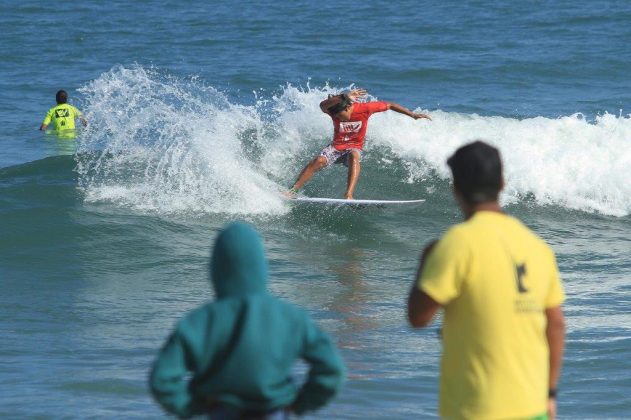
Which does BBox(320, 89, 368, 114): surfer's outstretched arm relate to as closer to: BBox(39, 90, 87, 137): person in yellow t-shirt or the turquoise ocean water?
the turquoise ocean water

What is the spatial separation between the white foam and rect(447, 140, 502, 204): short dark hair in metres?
9.44

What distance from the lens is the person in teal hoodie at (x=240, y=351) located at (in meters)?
3.02

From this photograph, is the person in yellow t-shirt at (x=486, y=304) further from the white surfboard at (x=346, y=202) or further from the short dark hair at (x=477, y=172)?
the white surfboard at (x=346, y=202)

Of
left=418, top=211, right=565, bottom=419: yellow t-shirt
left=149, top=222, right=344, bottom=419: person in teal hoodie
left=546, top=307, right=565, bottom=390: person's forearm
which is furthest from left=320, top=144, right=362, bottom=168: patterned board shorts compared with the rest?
left=149, top=222, right=344, bottom=419: person in teal hoodie

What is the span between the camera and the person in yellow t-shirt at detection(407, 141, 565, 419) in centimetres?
319

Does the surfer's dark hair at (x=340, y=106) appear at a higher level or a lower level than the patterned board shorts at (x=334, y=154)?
higher

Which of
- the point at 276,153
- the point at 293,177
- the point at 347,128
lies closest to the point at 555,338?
→ the point at 347,128

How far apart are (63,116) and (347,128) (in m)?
7.45

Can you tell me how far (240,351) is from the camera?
3041mm

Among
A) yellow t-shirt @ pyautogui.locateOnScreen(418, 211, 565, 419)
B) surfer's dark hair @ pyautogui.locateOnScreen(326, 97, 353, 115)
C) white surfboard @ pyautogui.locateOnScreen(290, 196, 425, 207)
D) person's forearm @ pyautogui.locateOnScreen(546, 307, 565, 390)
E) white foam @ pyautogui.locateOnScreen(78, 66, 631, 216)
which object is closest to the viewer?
yellow t-shirt @ pyautogui.locateOnScreen(418, 211, 565, 419)

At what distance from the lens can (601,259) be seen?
11.2 metres

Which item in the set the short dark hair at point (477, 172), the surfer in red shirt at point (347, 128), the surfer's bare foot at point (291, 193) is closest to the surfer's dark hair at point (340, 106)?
the surfer in red shirt at point (347, 128)

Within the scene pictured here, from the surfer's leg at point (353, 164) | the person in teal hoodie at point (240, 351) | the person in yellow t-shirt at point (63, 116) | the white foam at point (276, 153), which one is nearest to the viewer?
the person in teal hoodie at point (240, 351)

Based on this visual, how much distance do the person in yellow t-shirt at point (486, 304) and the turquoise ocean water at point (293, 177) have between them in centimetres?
276
